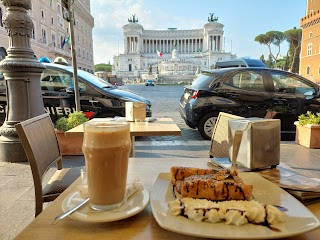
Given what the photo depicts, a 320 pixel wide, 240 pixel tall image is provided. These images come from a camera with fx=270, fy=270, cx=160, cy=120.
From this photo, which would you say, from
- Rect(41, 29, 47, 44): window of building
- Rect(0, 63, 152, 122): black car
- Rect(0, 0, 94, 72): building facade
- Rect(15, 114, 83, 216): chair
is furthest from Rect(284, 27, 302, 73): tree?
Rect(15, 114, 83, 216): chair

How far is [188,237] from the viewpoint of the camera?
72 cm

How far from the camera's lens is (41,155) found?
5.39 feet

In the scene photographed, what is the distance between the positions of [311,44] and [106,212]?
4267cm

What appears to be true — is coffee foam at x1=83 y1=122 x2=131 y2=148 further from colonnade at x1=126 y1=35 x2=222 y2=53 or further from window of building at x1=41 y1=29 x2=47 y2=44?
colonnade at x1=126 y1=35 x2=222 y2=53

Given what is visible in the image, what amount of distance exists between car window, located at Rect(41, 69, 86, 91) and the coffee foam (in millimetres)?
4660

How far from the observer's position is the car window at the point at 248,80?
210 inches

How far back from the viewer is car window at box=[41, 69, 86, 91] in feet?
17.3

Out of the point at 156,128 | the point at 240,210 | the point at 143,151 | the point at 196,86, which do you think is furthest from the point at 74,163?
the point at 240,210

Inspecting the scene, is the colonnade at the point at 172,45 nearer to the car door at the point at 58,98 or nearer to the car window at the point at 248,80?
the car window at the point at 248,80

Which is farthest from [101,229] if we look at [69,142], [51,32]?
[51,32]

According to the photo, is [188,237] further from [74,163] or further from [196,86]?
[196,86]

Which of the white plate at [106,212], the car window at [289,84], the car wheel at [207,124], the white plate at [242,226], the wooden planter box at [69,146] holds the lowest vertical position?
the wooden planter box at [69,146]

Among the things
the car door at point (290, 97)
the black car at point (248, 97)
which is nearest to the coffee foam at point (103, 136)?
the black car at point (248, 97)

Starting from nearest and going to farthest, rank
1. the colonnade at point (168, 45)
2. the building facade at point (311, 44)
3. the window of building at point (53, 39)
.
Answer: the building facade at point (311, 44) < the window of building at point (53, 39) < the colonnade at point (168, 45)
